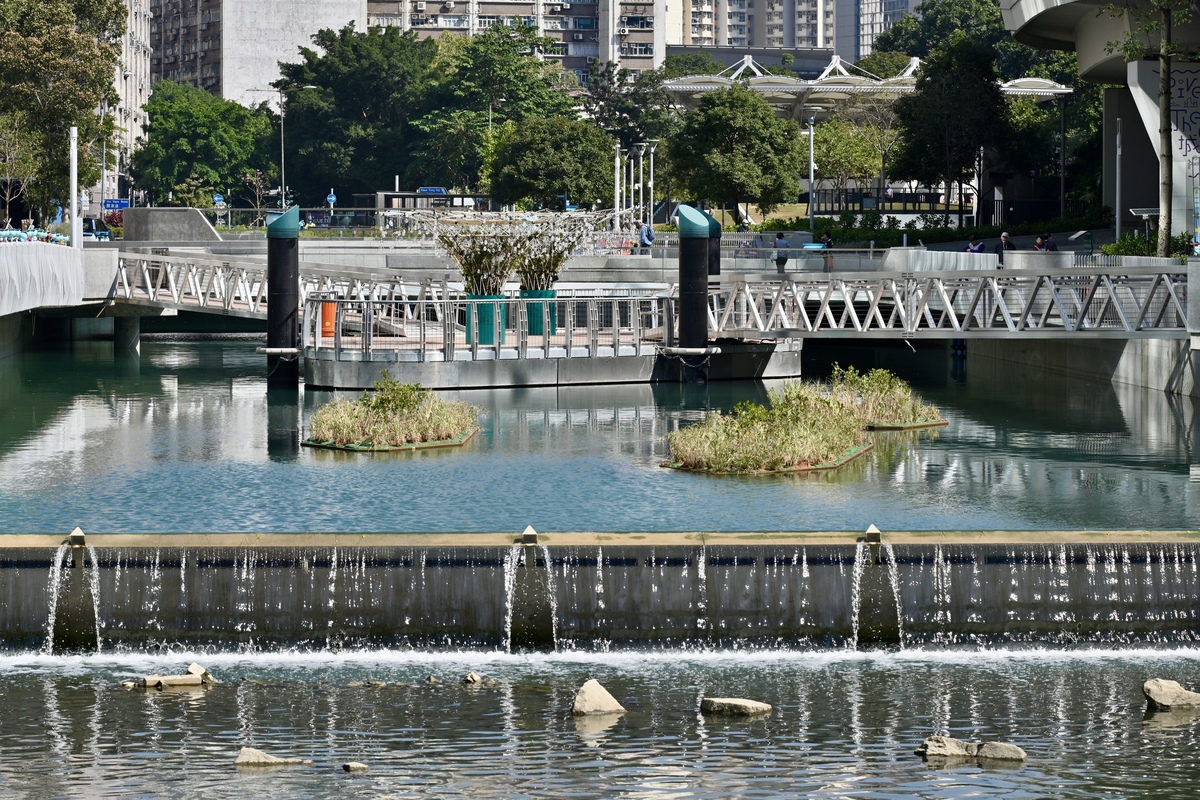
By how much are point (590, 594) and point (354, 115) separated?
133 m

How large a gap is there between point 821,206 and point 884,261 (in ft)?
228

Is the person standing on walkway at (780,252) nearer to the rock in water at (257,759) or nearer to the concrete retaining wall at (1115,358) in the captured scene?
the concrete retaining wall at (1115,358)

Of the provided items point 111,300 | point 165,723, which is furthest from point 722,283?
point 165,723

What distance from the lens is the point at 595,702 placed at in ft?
56.6

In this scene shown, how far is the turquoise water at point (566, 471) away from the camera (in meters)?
25.8

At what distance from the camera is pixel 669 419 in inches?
1513

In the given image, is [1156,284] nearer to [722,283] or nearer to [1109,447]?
[1109,447]

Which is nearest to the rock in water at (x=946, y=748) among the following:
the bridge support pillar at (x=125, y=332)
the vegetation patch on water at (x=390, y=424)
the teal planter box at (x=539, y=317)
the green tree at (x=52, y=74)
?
the vegetation patch on water at (x=390, y=424)

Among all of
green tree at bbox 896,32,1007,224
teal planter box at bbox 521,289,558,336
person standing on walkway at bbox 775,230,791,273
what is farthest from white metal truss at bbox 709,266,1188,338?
green tree at bbox 896,32,1007,224

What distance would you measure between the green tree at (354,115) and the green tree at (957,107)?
66.5 m

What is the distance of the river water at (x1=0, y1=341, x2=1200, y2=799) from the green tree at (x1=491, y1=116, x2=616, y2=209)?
8338cm

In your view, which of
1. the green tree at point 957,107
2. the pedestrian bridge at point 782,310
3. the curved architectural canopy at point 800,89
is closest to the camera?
the pedestrian bridge at point 782,310

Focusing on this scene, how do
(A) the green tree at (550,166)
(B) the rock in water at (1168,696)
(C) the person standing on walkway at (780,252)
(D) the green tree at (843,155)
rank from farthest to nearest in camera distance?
(D) the green tree at (843,155) → (A) the green tree at (550,166) → (C) the person standing on walkway at (780,252) → (B) the rock in water at (1168,696)

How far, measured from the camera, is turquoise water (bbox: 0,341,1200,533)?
84.5 feet
